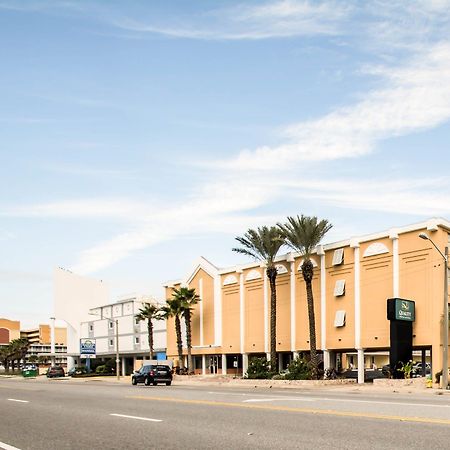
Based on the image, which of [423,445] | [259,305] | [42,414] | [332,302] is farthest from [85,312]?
[423,445]

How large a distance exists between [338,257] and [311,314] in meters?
4.87

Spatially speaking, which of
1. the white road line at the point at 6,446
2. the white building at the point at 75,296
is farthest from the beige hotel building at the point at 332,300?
the white building at the point at 75,296

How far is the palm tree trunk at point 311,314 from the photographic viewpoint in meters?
49.6

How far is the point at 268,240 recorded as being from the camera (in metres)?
57.1

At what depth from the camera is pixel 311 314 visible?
51125mm

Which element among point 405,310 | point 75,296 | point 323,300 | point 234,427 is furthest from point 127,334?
point 234,427

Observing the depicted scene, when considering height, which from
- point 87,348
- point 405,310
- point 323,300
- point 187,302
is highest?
point 323,300

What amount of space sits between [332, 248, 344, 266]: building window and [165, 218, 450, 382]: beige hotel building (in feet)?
0.24

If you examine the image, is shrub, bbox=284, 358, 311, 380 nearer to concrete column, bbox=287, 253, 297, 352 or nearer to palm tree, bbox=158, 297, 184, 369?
concrete column, bbox=287, 253, 297, 352

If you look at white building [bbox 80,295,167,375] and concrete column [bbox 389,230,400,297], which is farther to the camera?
white building [bbox 80,295,167,375]

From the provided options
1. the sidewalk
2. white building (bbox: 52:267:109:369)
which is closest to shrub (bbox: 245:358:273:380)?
the sidewalk

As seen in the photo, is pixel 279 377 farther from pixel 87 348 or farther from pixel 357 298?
pixel 87 348

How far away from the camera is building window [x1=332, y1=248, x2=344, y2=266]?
172 ft

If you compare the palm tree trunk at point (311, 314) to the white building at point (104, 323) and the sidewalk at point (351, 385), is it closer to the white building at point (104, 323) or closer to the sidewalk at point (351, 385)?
the sidewalk at point (351, 385)
